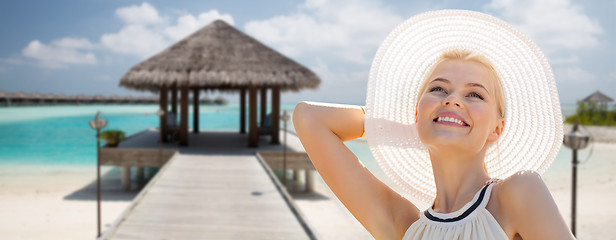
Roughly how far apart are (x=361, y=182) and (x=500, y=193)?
0.94 ft

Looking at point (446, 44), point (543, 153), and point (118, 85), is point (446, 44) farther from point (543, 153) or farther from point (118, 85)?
point (118, 85)

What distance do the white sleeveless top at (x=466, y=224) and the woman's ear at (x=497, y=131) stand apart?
94 millimetres

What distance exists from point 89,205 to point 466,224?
9254mm

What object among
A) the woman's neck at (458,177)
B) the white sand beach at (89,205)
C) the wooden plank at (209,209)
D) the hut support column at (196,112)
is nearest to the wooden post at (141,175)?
the white sand beach at (89,205)

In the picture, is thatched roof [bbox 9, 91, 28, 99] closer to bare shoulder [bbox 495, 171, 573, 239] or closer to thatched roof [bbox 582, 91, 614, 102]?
thatched roof [bbox 582, 91, 614, 102]

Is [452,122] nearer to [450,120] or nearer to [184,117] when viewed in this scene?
[450,120]

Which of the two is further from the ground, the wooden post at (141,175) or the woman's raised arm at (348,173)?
the woman's raised arm at (348,173)

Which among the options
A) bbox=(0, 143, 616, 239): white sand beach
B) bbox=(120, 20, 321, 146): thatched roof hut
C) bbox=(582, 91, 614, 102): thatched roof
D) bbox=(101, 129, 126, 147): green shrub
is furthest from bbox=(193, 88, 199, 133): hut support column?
bbox=(582, 91, 614, 102): thatched roof

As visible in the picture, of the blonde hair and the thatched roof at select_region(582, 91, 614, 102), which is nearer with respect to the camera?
the blonde hair

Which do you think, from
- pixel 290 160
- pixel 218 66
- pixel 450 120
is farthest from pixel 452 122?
pixel 218 66

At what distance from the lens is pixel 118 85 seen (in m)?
11.0

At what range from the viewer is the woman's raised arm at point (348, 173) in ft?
2.91

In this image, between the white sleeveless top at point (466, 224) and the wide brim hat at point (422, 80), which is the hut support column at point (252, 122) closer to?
the wide brim hat at point (422, 80)

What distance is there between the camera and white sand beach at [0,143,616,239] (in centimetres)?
710
